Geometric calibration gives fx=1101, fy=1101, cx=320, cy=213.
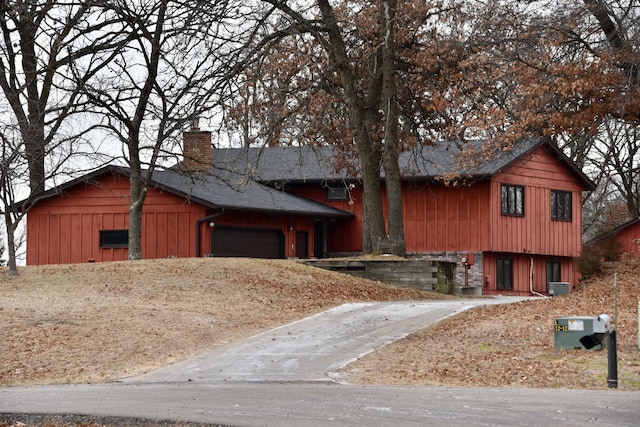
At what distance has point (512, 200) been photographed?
46.4 meters

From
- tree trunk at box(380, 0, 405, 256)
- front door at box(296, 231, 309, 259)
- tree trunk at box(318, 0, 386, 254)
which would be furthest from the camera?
front door at box(296, 231, 309, 259)

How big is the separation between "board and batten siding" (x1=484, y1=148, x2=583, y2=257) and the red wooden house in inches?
2.1

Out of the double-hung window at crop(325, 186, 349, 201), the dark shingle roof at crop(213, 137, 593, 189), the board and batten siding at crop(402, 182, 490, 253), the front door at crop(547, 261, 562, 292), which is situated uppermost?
the dark shingle roof at crop(213, 137, 593, 189)

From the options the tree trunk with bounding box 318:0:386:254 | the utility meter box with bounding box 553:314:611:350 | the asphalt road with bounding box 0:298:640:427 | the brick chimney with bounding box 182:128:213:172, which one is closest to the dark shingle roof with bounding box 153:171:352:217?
the brick chimney with bounding box 182:128:213:172

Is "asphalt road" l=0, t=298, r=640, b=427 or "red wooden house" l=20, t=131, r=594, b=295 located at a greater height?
"red wooden house" l=20, t=131, r=594, b=295

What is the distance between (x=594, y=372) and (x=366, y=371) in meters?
3.60

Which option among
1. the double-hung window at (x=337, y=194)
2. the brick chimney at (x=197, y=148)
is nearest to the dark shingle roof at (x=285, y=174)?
the brick chimney at (x=197, y=148)

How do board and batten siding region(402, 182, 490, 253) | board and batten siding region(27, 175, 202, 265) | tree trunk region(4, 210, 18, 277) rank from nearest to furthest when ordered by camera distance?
tree trunk region(4, 210, 18, 277) → board and batten siding region(27, 175, 202, 265) → board and batten siding region(402, 182, 490, 253)

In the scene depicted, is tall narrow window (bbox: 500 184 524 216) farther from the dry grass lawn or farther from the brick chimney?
A: the dry grass lawn

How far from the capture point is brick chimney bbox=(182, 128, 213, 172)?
134ft

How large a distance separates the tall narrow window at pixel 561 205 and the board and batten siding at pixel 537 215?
0.62ft

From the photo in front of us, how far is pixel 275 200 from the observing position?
146 feet

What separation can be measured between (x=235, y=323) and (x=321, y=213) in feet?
68.5

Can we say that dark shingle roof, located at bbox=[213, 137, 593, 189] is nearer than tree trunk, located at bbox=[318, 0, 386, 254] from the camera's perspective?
No
